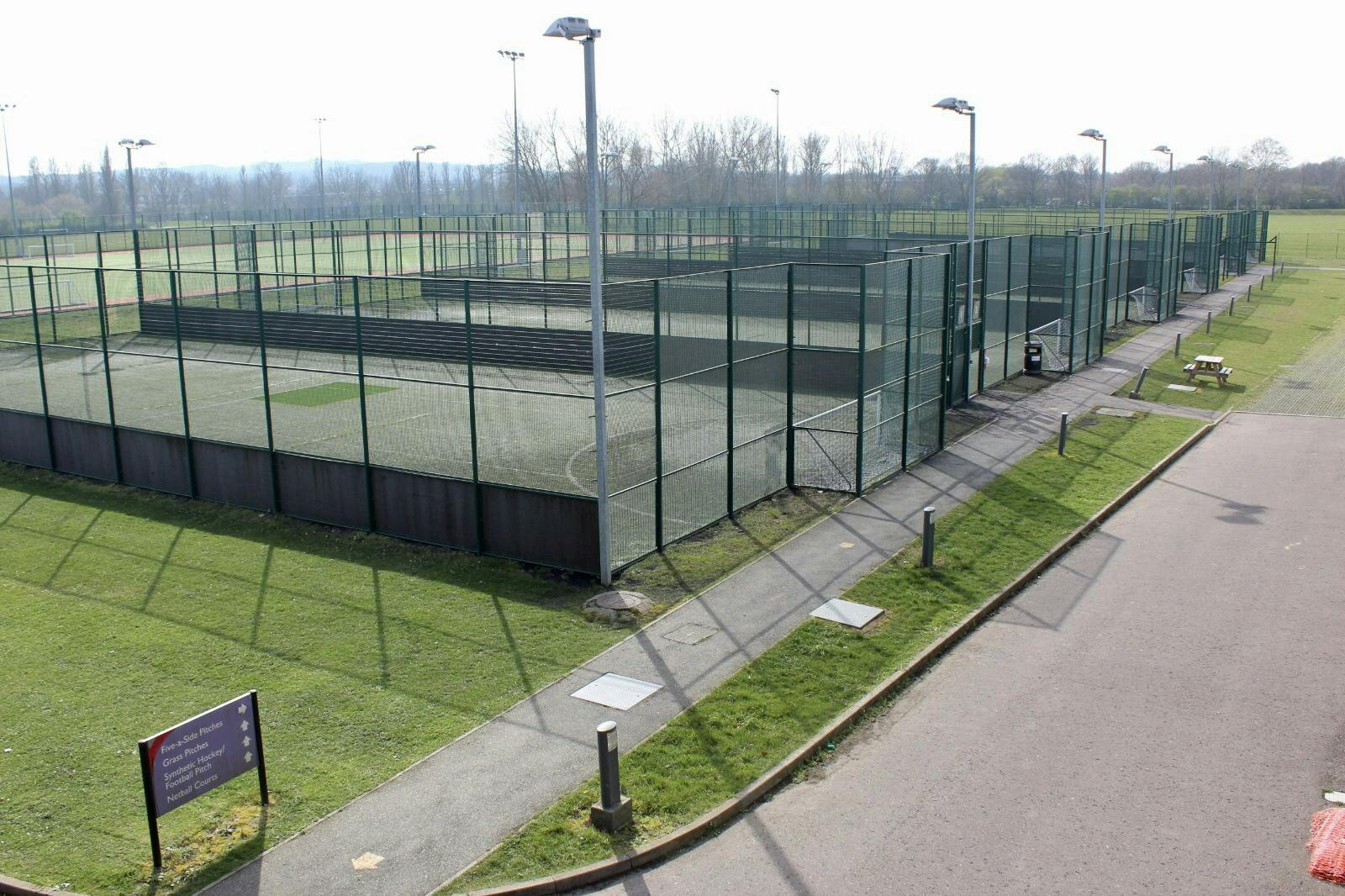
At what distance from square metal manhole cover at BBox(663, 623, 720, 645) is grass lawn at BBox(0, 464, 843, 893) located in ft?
2.11

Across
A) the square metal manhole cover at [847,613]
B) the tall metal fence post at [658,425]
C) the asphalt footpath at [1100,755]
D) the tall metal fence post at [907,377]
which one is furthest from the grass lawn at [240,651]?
the asphalt footpath at [1100,755]

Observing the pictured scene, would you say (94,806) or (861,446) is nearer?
(94,806)

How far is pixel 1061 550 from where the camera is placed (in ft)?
50.9

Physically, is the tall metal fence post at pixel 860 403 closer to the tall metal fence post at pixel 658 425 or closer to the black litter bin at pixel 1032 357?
the tall metal fence post at pixel 658 425

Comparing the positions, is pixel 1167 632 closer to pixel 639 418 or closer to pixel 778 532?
pixel 778 532

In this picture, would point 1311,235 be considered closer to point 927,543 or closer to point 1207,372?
point 1207,372

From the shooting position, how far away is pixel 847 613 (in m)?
13.2

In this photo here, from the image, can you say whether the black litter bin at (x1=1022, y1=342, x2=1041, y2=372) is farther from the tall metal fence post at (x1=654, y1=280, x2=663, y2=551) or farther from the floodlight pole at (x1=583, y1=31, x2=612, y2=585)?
the floodlight pole at (x1=583, y1=31, x2=612, y2=585)

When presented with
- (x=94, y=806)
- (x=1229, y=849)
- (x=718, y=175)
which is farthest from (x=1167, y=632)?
(x=718, y=175)

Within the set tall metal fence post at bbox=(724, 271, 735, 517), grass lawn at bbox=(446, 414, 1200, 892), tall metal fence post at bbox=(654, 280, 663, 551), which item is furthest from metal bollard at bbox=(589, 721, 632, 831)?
tall metal fence post at bbox=(724, 271, 735, 517)

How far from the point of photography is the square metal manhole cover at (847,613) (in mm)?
12922

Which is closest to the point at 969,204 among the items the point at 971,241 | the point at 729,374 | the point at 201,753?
the point at 971,241

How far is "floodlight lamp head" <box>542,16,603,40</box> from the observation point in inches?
465

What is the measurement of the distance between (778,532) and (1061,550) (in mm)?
3845
